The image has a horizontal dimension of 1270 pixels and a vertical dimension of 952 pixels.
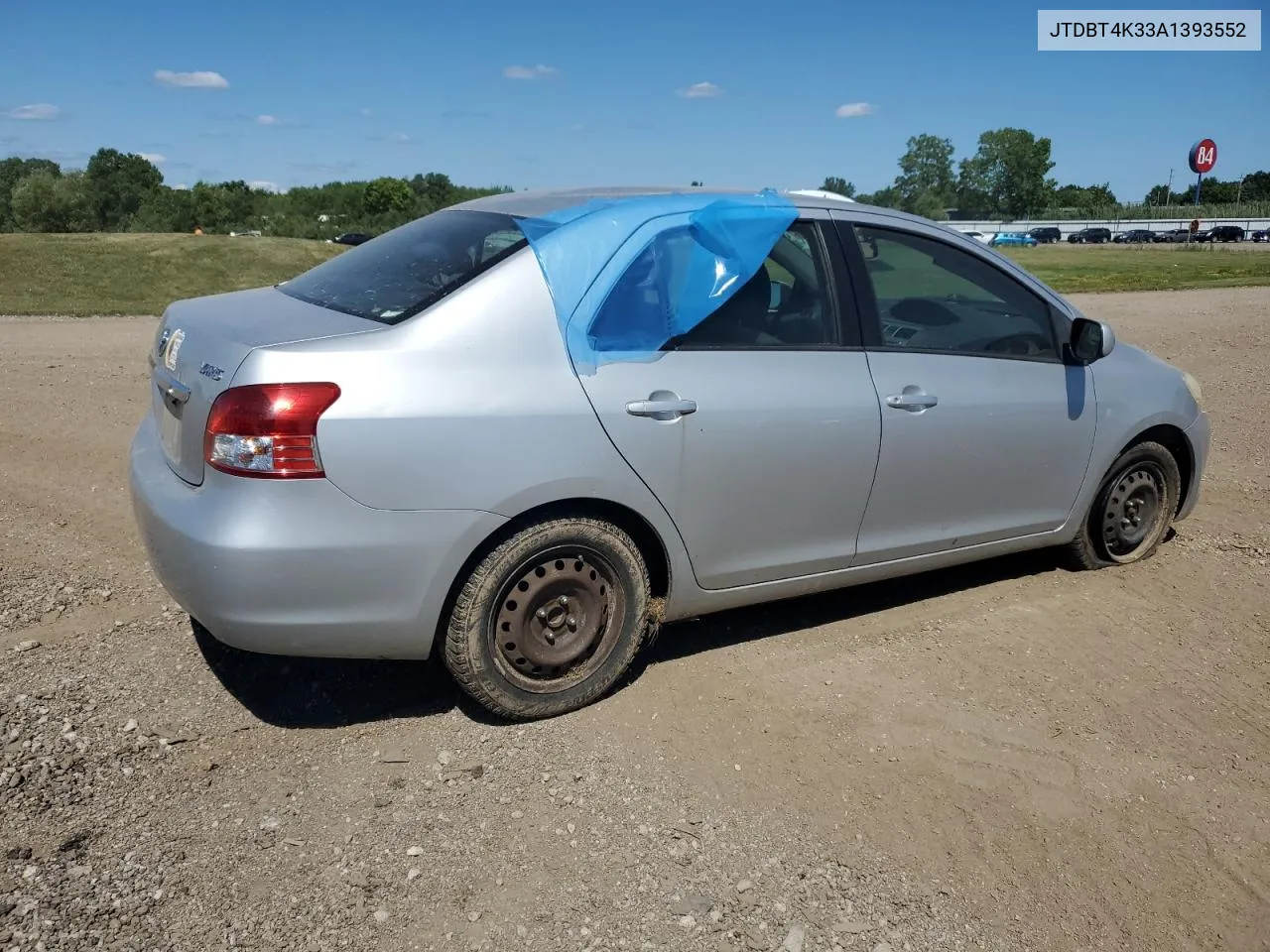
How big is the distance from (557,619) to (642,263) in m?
1.31

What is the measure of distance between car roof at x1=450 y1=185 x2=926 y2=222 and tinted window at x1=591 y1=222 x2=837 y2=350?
0.91 feet

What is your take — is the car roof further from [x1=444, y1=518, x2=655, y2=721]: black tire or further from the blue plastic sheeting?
[x1=444, y1=518, x2=655, y2=721]: black tire

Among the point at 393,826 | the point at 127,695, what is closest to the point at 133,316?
the point at 127,695

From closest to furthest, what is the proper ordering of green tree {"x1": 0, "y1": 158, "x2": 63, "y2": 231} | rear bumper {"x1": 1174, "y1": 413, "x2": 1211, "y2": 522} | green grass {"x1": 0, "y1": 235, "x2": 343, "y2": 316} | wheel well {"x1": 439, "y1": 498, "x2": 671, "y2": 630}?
wheel well {"x1": 439, "y1": 498, "x2": 671, "y2": 630}
rear bumper {"x1": 1174, "y1": 413, "x2": 1211, "y2": 522}
green grass {"x1": 0, "y1": 235, "x2": 343, "y2": 316}
green tree {"x1": 0, "y1": 158, "x2": 63, "y2": 231}

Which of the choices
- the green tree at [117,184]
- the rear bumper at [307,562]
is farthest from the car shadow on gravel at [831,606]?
the green tree at [117,184]

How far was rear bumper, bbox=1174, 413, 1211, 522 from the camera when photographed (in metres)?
5.33

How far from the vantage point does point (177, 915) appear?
105 inches

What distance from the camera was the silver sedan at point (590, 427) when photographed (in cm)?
317

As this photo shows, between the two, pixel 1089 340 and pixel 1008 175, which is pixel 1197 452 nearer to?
pixel 1089 340

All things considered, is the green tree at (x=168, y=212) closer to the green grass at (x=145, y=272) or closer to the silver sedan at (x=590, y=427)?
the green grass at (x=145, y=272)

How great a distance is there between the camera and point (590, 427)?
3473mm

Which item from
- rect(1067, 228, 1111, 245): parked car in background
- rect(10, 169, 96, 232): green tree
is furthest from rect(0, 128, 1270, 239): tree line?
rect(1067, 228, 1111, 245): parked car in background

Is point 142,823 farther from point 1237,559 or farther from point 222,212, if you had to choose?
point 222,212

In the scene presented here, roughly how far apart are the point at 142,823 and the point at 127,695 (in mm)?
865
